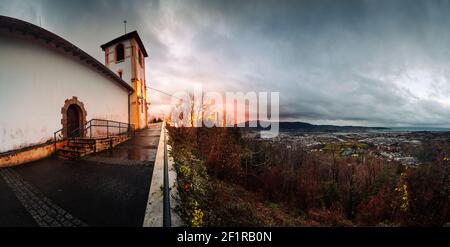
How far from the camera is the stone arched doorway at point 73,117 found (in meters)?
8.66

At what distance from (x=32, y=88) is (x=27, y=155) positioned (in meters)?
2.85

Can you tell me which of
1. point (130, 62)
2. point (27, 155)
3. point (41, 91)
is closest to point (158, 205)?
point (27, 155)

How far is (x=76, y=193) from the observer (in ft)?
12.5

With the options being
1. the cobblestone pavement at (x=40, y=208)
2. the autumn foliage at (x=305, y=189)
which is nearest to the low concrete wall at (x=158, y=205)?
the cobblestone pavement at (x=40, y=208)

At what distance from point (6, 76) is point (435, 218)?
19.8 metres

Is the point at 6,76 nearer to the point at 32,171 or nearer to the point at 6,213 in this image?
the point at 32,171

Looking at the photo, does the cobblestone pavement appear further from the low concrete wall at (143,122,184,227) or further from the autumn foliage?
the autumn foliage

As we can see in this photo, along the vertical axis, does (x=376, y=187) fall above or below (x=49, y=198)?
below

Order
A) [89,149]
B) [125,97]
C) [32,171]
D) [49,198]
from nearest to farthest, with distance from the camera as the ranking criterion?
[49,198], [32,171], [89,149], [125,97]

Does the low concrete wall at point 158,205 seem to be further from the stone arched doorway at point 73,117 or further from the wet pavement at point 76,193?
the stone arched doorway at point 73,117

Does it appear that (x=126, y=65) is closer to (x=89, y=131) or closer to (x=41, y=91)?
(x=89, y=131)

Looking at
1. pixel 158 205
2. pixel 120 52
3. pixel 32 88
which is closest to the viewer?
pixel 158 205
